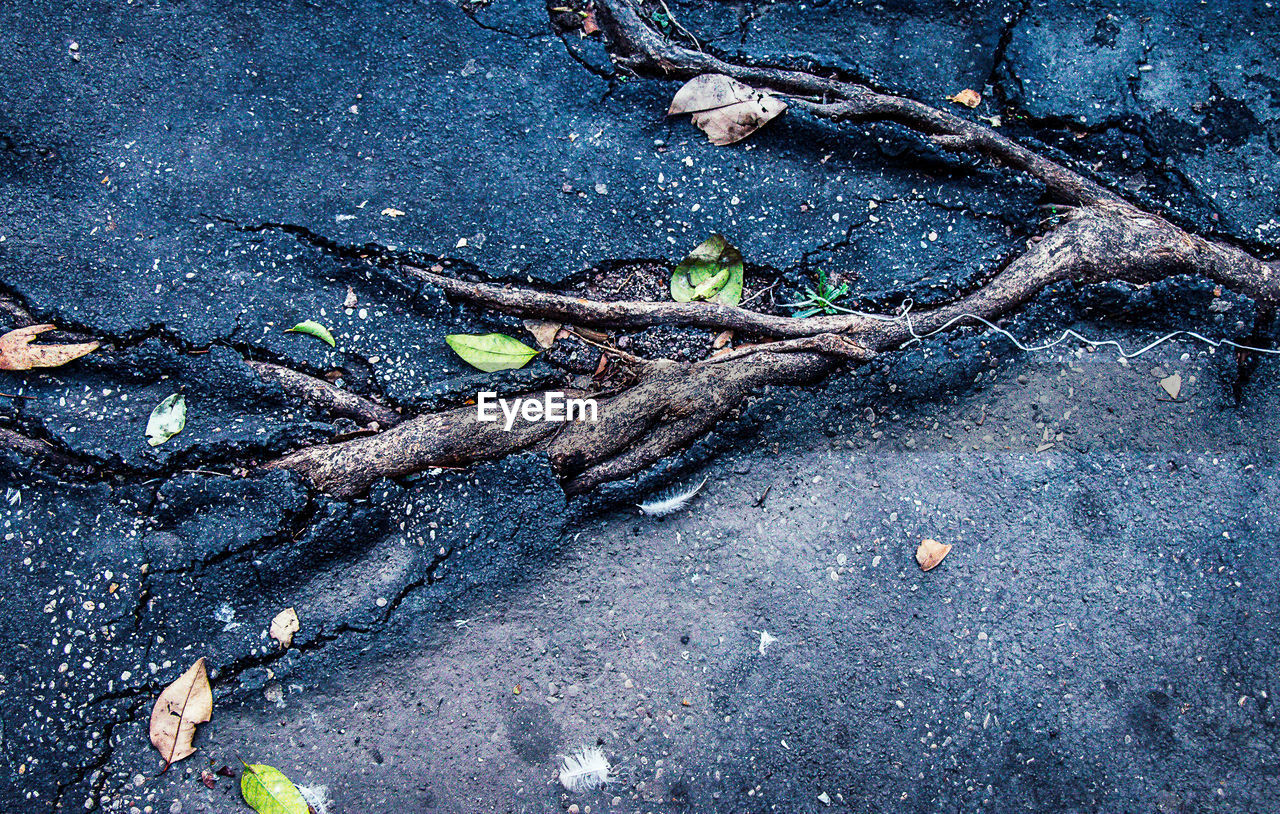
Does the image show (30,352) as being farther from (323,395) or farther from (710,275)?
(710,275)

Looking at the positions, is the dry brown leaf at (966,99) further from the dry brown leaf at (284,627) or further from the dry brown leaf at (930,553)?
the dry brown leaf at (284,627)

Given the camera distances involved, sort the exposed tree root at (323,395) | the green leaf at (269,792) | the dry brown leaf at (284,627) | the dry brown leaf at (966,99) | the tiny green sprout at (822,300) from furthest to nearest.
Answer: the dry brown leaf at (966,99)
the tiny green sprout at (822,300)
the exposed tree root at (323,395)
the dry brown leaf at (284,627)
the green leaf at (269,792)

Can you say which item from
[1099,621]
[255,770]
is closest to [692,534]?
[1099,621]

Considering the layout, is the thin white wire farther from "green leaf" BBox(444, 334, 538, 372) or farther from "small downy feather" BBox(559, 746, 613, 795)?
"small downy feather" BBox(559, 746, 613, 795)

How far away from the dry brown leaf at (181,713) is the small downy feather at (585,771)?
3.21 ft

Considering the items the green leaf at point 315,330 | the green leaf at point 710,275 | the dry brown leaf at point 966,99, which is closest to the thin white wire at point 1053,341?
the green leaf at point 710,275

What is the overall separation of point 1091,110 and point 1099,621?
1.66 m

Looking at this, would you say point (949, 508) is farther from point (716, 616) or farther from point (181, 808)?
point (181, 808)

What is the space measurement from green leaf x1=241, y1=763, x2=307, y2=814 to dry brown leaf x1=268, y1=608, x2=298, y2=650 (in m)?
0.31

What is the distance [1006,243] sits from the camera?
2.11 meters

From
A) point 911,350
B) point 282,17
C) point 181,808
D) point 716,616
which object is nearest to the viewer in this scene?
point 181,808

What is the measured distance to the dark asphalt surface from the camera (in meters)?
1.77

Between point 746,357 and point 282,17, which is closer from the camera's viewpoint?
point 746,357

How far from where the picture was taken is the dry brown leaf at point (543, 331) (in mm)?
A: 1997
